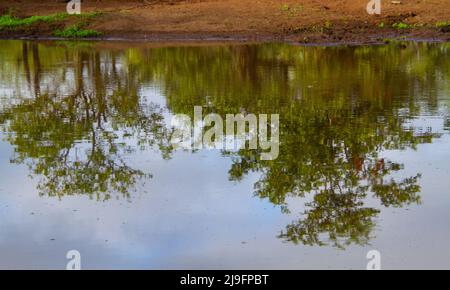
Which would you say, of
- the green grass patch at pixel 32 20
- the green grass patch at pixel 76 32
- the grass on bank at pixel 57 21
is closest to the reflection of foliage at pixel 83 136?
the green grass patch at pixel 76 32

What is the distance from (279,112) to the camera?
13273 mm

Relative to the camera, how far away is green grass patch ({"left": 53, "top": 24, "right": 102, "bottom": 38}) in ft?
89.5

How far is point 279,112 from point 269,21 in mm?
13968

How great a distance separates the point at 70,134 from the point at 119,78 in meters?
5.89

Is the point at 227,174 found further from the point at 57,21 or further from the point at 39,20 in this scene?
the point at 39,20

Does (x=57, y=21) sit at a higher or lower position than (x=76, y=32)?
higher

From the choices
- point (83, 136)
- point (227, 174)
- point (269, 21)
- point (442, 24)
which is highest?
point (269, 21)

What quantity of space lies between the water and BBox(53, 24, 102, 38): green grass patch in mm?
9317

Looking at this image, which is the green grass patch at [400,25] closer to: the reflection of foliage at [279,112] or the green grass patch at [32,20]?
the reflection of foliage at [279,112]

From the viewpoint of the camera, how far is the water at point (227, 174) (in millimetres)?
7363

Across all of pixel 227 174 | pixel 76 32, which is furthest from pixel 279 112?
pixel 76 32

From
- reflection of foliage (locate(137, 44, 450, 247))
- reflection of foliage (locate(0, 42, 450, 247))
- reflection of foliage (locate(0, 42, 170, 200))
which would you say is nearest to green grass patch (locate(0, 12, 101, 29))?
reflection of foliage (locate(0, 42, 450, 247))

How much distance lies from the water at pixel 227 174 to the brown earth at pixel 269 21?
7.46 metres
